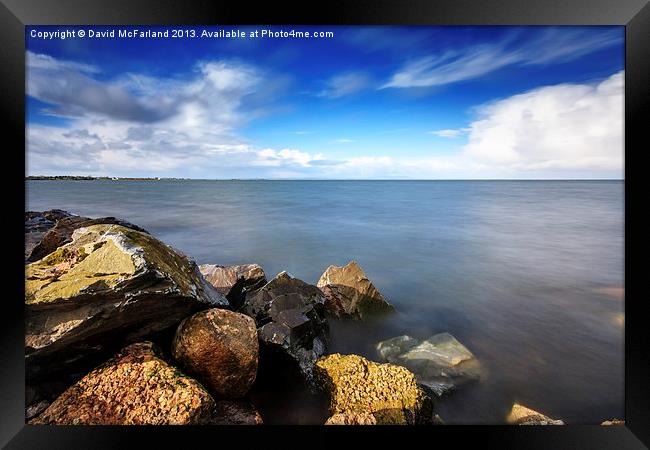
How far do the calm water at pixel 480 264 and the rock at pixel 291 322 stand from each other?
652 mm

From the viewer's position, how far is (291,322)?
3432 mm

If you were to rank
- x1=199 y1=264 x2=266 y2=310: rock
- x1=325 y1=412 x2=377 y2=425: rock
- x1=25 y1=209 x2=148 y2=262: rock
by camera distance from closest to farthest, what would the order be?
x1=325 y1=412 x2=377 y2=425: rock, x1=25 y1=209 x2=148 y2=262: rock, x1=199 y1=264 x2=266 y2=310: rock

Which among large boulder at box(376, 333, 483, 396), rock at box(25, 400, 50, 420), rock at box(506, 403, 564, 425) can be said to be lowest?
rock at box(506, 403, 564, 425)

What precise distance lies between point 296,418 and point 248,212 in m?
9.25

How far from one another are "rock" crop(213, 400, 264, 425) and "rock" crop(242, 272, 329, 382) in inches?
19.8

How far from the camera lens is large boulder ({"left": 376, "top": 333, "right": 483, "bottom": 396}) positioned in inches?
144

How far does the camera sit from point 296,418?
304 cm

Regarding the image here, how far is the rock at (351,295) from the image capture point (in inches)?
189

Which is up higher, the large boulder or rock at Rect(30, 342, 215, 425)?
rock at Rect(30, 342, 215, 425)

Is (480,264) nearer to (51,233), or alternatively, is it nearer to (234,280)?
(234,280)

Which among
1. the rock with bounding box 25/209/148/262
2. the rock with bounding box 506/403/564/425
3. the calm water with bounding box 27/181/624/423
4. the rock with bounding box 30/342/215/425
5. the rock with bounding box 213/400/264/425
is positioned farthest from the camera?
the rock with bounding box 25/209/148/262

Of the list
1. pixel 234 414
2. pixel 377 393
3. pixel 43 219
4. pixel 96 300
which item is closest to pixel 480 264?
pixel 377 393

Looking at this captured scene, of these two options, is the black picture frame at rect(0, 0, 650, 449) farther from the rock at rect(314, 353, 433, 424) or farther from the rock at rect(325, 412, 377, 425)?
the rock at rect(314, 353, 433, 424)

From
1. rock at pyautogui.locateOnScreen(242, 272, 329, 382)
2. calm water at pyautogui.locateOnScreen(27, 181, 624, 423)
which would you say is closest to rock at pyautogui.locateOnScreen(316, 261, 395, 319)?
calm water at pyautogui.locateOnScreen(27, 181, 624, 423)
